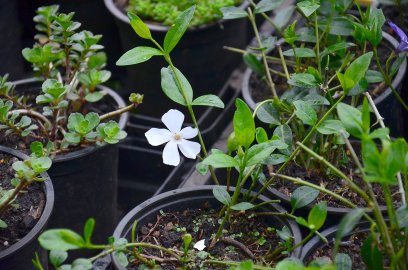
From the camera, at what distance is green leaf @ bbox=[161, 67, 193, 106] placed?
1353 millimetres

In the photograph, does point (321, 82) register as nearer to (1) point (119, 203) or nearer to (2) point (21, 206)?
(2) point (21, 206)

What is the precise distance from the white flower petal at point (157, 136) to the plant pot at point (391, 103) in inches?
17.2

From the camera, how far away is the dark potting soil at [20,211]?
1.37 m

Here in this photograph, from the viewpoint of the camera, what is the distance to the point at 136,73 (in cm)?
218

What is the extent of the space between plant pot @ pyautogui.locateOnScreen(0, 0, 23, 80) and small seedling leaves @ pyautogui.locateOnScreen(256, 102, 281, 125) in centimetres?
107

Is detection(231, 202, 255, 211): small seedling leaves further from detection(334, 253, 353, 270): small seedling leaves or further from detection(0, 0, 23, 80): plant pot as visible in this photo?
detection(0, 0, 23, 80): plant pot

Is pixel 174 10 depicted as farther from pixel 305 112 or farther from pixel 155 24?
pixel 305 112

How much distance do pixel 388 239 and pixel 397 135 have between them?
88 centimetres

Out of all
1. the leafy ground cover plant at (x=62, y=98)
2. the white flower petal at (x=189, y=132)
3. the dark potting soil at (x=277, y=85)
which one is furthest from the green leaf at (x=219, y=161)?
the dark potting soil at (x=277, y=85)

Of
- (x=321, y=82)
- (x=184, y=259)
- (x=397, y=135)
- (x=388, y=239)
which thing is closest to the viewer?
(x=388, y=239)

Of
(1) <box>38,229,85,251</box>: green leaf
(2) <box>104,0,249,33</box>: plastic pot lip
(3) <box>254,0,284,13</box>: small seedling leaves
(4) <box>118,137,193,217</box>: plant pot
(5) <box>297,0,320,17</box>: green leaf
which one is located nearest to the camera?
(1) <box>38,229,85,251</box>: green leaf

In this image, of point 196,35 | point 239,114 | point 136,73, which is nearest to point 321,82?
point 239,114

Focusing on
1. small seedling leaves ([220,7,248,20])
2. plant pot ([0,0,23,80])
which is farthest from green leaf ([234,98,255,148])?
plant pot ([0,0,23,80])

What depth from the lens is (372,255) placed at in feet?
3.71
